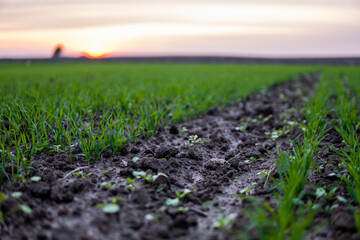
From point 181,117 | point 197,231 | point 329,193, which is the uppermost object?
point 181,117

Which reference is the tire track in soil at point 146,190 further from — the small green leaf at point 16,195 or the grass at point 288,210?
the grass at point 288,210

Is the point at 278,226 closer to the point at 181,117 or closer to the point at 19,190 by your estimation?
the point at 19,190

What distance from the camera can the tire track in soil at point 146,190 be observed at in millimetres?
1645

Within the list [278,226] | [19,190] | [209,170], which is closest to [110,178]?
[19,190]

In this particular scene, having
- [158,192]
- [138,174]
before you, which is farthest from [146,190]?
[138,174]

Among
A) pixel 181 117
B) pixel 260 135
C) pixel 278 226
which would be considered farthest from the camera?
pixel 181 117

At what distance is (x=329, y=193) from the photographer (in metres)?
1.96

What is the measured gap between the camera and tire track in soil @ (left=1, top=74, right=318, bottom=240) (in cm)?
164

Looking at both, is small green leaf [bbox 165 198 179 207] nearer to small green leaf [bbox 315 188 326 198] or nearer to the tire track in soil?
the tire track in soil

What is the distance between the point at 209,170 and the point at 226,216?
82 centimetres

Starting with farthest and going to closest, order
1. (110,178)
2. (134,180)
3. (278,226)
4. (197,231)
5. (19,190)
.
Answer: (110,178)
(134,180)
(19,190)
(197,231)
(278,226)

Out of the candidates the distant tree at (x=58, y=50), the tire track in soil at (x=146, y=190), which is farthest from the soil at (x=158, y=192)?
the distant tree at (x=58, y=50)

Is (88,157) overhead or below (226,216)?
overhead

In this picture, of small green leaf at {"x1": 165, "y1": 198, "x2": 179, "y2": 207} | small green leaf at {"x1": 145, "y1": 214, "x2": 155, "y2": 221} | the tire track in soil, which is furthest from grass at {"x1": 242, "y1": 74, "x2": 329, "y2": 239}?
small green leaf at {"x1": 145, "y1": 214, "x2": 155, "y2": 221}
